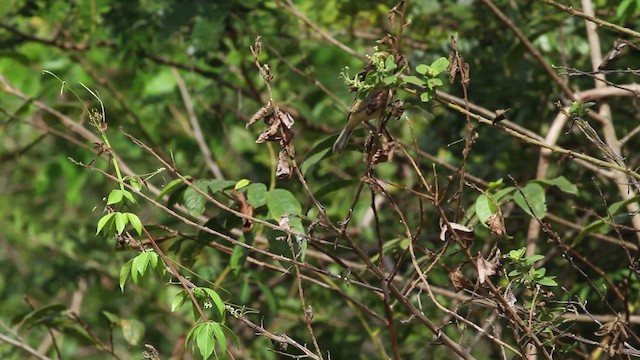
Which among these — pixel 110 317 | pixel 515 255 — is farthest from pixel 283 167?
pixel 110 317

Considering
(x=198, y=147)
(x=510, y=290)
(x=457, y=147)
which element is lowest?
(x=198, y=147)

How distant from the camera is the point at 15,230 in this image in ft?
15.7

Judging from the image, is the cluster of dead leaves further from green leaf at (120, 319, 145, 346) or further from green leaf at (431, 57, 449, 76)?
green leaf at (120, 319, 145, 346)

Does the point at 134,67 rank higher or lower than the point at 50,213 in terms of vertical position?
higher

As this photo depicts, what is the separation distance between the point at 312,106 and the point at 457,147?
0.59m

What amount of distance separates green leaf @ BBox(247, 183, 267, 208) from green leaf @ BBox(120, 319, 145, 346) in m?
0.88

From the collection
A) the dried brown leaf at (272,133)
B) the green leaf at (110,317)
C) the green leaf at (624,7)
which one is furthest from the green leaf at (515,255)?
the green leaf at (110,317)

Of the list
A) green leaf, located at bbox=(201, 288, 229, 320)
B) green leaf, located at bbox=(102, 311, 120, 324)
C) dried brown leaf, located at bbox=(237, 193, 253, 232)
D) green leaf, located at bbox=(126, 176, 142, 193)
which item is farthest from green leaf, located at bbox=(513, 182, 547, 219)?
green leaf, located at bbox=(102, 311, 120, 324)

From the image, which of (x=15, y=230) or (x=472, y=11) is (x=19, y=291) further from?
(x=472, y=11)

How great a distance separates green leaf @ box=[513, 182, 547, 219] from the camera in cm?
219

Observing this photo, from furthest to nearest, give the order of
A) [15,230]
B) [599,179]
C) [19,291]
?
1. [19,291]
2. [15,230]
3. [599,179]

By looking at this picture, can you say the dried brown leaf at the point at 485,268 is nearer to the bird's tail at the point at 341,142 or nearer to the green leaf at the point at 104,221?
the bird's tail at the point at 341,142

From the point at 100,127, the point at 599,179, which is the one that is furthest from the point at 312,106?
the point at 100,127

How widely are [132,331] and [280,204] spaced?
3.18ft
